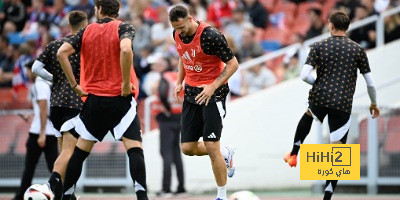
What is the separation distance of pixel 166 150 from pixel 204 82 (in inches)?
200

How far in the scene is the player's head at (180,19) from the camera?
12508mm

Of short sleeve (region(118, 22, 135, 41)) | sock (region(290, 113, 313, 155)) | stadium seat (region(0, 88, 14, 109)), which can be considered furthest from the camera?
stadium seat (region(0, 88, 14, 109))

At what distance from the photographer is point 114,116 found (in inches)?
473

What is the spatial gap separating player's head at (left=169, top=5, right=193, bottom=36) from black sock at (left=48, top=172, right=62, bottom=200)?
241 centimetres

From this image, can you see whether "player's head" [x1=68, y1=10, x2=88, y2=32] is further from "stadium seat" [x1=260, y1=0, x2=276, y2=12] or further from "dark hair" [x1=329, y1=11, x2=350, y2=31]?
"stadium seat" [x1=260, y1=0, x2=276, y2=12]

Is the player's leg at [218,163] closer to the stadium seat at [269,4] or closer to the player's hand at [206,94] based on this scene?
the player's hand at [206,94]

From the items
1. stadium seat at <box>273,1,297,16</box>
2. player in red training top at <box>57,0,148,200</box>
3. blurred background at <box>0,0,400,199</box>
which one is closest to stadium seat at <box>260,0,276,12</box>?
stadium seat at <box>273,1,297,16</box>

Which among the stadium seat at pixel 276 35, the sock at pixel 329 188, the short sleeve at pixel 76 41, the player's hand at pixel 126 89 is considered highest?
the stadium seat at pixel 276 35

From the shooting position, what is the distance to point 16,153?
19.1 m

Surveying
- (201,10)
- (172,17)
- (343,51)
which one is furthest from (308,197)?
(201,10)

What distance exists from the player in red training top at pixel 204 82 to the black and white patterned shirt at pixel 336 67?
1.20 metres

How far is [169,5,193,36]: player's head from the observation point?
1251 centimetres

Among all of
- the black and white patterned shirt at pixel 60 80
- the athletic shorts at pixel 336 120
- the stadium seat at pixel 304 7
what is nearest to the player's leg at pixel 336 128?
the athletic shorts at pixel 336 120

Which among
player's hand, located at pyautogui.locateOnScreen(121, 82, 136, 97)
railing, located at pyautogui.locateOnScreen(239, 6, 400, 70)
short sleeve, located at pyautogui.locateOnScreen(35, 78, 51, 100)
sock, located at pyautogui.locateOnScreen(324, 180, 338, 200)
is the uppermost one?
railing, located at pyautogui.locateOnScreen(239, 6, 400, 70)
